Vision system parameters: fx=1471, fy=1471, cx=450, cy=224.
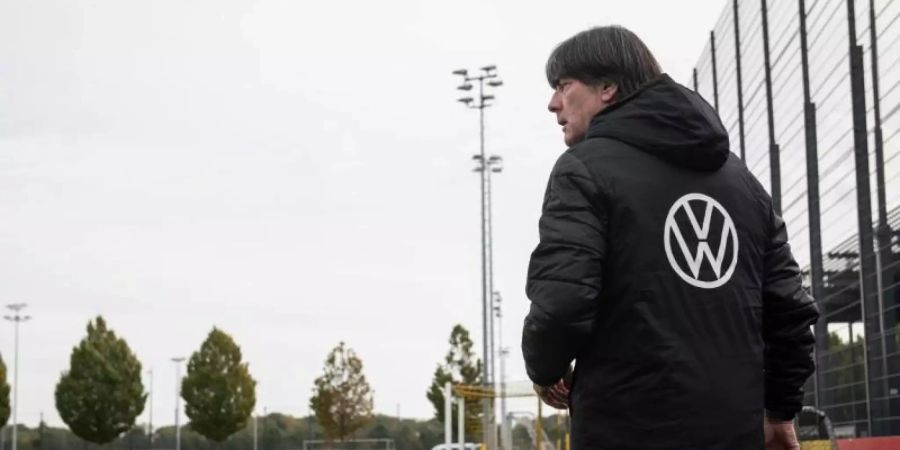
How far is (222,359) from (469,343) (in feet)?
36.7

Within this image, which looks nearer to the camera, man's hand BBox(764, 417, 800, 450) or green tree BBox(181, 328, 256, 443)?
man's hand BBox(764, 417, 800, 450)

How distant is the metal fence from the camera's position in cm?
1709

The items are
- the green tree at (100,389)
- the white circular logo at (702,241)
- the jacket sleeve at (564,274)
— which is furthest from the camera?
the green tree at (100,389)

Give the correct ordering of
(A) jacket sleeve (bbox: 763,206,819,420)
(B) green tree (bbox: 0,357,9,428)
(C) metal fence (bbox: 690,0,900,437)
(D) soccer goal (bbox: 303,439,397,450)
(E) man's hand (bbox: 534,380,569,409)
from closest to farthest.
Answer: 1. (E) man's hand (bbox: 534,380,569,409)
2. (A) jacket sleeve (bbox: 763,206,819,420)
3. (C) metal fence (bbox: 690,0,900,437)
4. (B) green tree (bbox: 0,357,9,428)
5. (D) soccer goal (bbox: 303,439,397,450)

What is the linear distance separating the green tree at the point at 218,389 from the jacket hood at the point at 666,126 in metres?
63.1

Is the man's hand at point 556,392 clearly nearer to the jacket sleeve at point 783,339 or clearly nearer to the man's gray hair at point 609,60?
the jacket sleeve at point 783,339

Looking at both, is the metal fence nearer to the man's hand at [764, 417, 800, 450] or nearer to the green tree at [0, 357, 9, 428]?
the man's hand at [764, 417, 800, 450]

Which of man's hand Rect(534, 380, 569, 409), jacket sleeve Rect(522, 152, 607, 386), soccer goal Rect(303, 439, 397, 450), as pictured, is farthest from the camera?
soccer goal Rect(303, 439, 397, 450)

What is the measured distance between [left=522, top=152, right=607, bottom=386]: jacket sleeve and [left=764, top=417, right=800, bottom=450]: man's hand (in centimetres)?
53

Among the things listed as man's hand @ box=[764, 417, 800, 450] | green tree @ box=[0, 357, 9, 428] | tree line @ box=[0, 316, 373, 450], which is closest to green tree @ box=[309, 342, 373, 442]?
tree line @ box=[0, 316, 373, 450]

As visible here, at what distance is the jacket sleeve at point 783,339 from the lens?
9.90 ft

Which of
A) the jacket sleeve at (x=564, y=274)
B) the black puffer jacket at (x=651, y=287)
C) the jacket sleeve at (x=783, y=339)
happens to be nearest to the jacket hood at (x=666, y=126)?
the black puffer jacket at (x=651, y=287)

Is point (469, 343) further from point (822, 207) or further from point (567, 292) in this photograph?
point (567, 292)

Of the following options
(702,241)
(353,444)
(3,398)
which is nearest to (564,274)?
(702,241)
